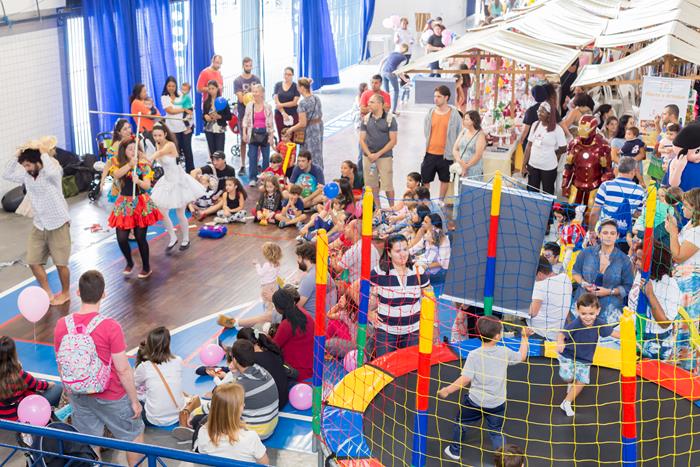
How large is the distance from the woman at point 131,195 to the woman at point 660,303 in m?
4.99

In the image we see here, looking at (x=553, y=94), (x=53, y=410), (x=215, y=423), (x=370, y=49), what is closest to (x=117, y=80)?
(x=553, y=94)

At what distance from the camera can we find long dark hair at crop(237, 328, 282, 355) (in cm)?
667

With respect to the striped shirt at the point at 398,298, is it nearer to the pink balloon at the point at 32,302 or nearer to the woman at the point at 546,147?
the pink balloon at the point at 32,302

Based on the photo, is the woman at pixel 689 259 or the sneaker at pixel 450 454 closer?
the sneaker at pixel 450 454

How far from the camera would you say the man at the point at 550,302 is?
721 centimetres

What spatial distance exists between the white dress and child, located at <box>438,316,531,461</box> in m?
4.85

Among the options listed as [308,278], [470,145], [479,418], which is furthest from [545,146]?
[479,418]

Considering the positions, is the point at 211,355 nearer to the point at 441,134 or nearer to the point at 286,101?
the point at 441,134

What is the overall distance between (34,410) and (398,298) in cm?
282

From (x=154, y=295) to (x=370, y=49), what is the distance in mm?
17199

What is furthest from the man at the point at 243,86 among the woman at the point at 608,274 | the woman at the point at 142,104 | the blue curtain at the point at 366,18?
the blue curtain at the point at 366,18

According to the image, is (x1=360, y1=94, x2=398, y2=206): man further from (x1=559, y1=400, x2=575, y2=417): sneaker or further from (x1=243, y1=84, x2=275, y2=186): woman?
(x1=559, y1=400, x2=575, y2=417): sneaker

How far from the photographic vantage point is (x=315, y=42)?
62.8 feet

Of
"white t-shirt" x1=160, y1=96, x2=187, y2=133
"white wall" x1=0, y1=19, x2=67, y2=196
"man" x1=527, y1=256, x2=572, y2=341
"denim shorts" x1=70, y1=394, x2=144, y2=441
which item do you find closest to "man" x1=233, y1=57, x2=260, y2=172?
"white t-shirt" x1=160, y1=96, x2=187, y2=133
